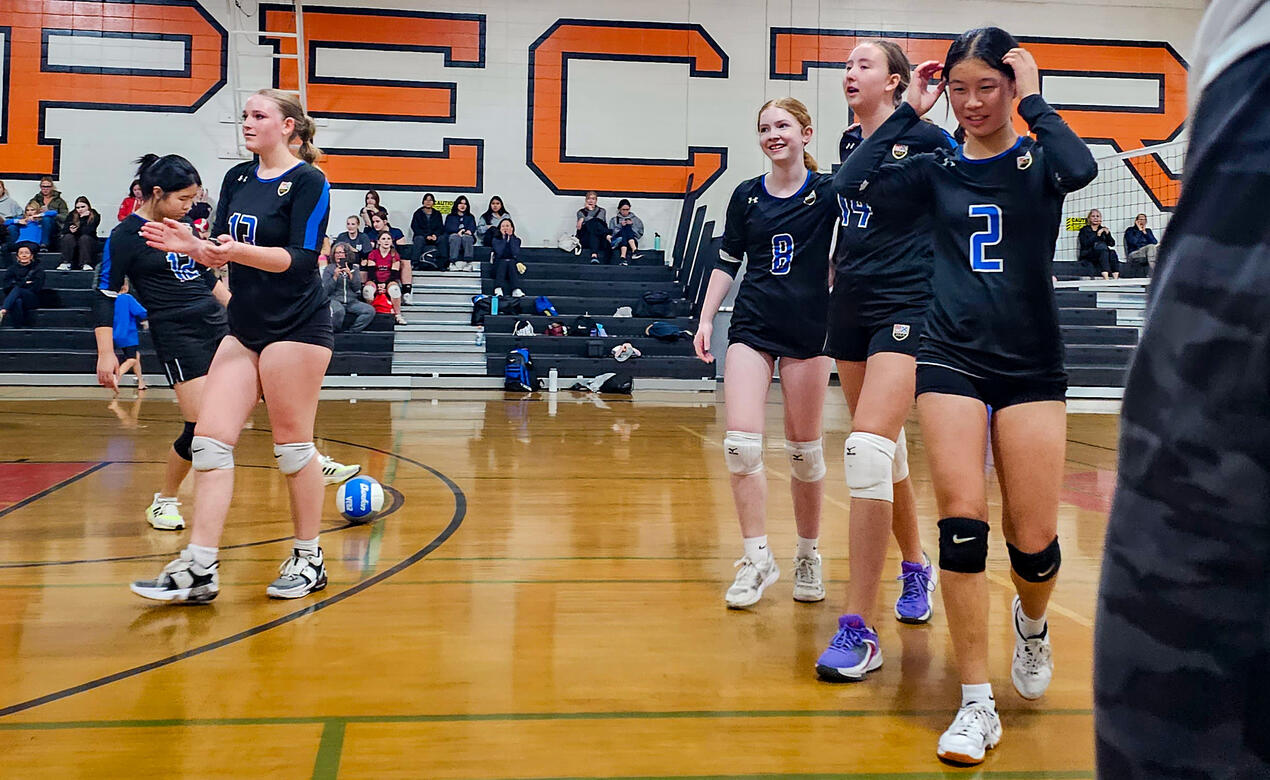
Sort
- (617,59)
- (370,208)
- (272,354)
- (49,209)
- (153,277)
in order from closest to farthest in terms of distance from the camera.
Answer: (272,354) → (153,277) → (49,209) → (370,208) → (617,59)

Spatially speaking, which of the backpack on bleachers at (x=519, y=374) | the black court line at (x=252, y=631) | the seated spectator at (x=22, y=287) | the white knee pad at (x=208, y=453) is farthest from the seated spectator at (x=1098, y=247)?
the seated spectator at (x=22, y=287)

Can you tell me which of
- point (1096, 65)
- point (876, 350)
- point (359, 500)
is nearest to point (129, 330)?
point (359, 500)

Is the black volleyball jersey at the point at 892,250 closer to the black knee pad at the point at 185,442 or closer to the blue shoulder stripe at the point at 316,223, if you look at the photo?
the blue shoulder stripe at the point at 316,223

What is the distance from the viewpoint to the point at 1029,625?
8.63 feet

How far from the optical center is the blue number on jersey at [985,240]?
2.43m

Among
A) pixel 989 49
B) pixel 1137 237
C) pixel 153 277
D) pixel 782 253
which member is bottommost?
pixel 153 277

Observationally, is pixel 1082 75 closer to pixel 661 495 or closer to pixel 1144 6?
pixel 1144 6

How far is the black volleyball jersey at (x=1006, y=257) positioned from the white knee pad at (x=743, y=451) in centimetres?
107

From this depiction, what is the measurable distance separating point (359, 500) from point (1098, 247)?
1484cm

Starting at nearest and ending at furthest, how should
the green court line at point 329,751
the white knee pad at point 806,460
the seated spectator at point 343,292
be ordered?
the green court line at point 329,751 < the white knee pad at point 806,460 < the seated spectator at point 343,292

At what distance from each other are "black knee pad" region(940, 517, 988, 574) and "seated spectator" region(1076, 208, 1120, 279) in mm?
15468

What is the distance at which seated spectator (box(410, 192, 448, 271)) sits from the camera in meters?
16.1

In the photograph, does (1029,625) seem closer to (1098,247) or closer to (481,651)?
(481,651)

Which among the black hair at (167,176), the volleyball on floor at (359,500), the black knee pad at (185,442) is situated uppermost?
the black hair at (167,176)
